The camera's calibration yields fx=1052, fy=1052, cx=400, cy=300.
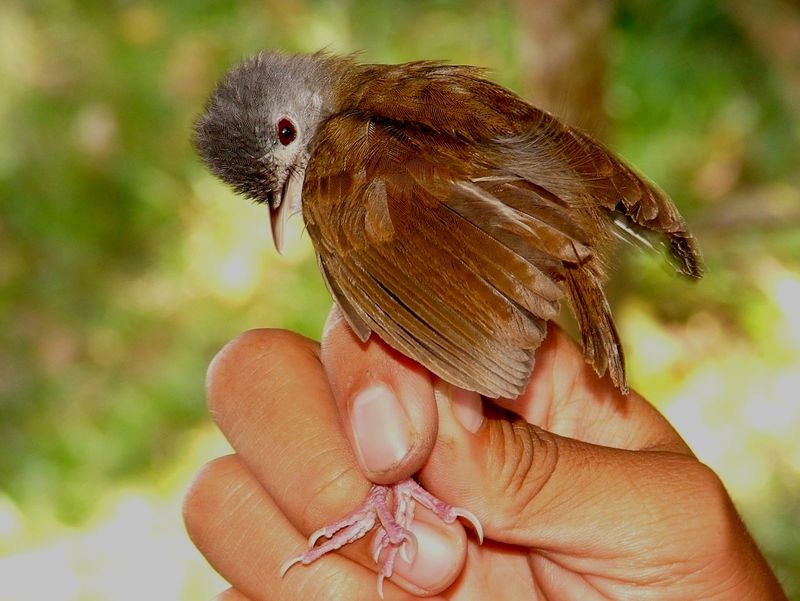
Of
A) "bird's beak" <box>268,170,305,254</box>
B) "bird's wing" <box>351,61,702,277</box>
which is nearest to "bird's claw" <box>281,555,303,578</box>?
"bird's beak" <box>268,170,305,254</box>

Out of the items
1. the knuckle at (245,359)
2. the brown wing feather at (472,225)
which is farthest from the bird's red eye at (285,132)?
the knuckle at (245,359)

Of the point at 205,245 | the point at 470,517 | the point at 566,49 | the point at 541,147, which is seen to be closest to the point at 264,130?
the point at 541,147

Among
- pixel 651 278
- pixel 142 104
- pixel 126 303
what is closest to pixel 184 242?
pixel 126 303

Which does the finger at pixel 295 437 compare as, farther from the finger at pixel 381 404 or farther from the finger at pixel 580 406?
the finger at pixel 580 406

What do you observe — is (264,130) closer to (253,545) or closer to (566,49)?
(253,545)

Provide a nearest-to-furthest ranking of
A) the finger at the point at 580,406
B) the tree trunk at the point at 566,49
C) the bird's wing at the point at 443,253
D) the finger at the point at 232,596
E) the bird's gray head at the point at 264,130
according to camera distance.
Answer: the bird's wing at the point at 443,253
the finger at the point at 232,596
the finger at the point at 580,406
the bird's gray head at the point at 264,130
the tree trunk at the point at 566,49
